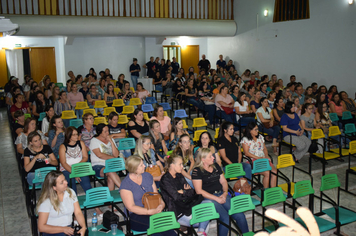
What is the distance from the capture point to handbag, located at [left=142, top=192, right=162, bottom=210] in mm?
3834

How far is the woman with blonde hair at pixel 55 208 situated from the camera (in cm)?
347

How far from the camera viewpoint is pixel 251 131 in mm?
5777

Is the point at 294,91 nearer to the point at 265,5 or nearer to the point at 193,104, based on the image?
the point at 193,104

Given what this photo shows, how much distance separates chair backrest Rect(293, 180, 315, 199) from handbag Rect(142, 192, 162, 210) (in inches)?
70.2

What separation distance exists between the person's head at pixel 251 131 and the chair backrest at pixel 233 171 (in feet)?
3.34

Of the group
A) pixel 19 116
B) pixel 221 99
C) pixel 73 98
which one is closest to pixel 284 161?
pixel 221 99

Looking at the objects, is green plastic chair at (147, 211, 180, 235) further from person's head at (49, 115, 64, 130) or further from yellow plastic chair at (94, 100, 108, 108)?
yellow plastic chair at (94, 100, 108, 108)

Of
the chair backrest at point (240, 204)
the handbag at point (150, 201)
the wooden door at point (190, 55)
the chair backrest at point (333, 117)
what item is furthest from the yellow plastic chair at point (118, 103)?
the wooden door at point (190, 55)

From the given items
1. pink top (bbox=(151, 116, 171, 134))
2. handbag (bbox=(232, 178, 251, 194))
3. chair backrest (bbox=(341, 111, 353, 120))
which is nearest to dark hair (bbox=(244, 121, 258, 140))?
handbag (bbox=(232, 178, 251, 194))

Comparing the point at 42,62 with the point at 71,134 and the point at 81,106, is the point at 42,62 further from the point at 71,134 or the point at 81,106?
the point at 71,134

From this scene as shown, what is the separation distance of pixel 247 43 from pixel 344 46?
398cm

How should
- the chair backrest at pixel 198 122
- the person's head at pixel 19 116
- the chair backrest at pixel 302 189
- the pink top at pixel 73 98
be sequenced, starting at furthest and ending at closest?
the pink top at pixel 73 98 → the chair backrest at pixel 198 122 → the person's head at pixel 19 116 → the chair backrest at pixel 302 189

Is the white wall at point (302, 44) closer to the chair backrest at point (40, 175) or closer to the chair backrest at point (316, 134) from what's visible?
the chair backrest at point (316, 134)

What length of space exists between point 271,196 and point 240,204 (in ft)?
1.67
